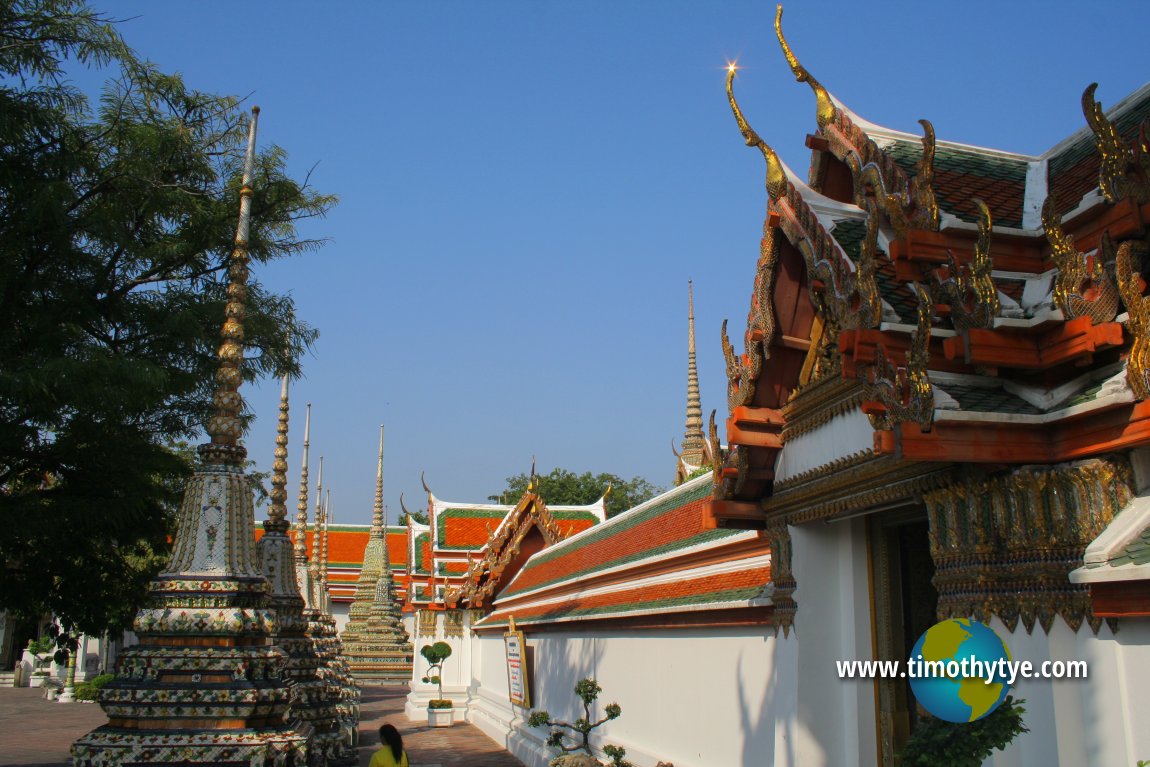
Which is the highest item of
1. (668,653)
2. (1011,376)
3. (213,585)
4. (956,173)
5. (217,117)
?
(217,117)

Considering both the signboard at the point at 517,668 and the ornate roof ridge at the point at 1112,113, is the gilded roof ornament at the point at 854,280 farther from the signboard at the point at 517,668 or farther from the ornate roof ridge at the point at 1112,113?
the signboard at the point at 517,668

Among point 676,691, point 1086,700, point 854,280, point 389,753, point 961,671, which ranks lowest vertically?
point 389,753

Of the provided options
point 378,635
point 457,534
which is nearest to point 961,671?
point 457,534

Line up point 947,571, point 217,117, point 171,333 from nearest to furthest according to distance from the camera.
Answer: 1. point 947,571
2. point 171,333
3. point 217,117

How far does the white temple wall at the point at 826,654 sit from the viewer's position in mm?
6184

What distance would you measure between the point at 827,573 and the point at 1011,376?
2491mm

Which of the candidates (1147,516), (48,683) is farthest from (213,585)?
(48,683)

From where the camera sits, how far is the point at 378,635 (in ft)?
130

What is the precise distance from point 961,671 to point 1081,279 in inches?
73.1

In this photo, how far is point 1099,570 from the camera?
145 inches

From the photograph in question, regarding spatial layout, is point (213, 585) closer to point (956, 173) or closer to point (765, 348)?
point (765, 348)

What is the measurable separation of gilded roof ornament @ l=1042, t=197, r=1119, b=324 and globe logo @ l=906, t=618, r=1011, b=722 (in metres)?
1.51

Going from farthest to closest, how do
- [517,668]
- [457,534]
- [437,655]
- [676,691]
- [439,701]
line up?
[457,534], [437,655], [439,701], [517,668], [676,691]

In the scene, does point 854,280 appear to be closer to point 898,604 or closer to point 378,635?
point 898,604
